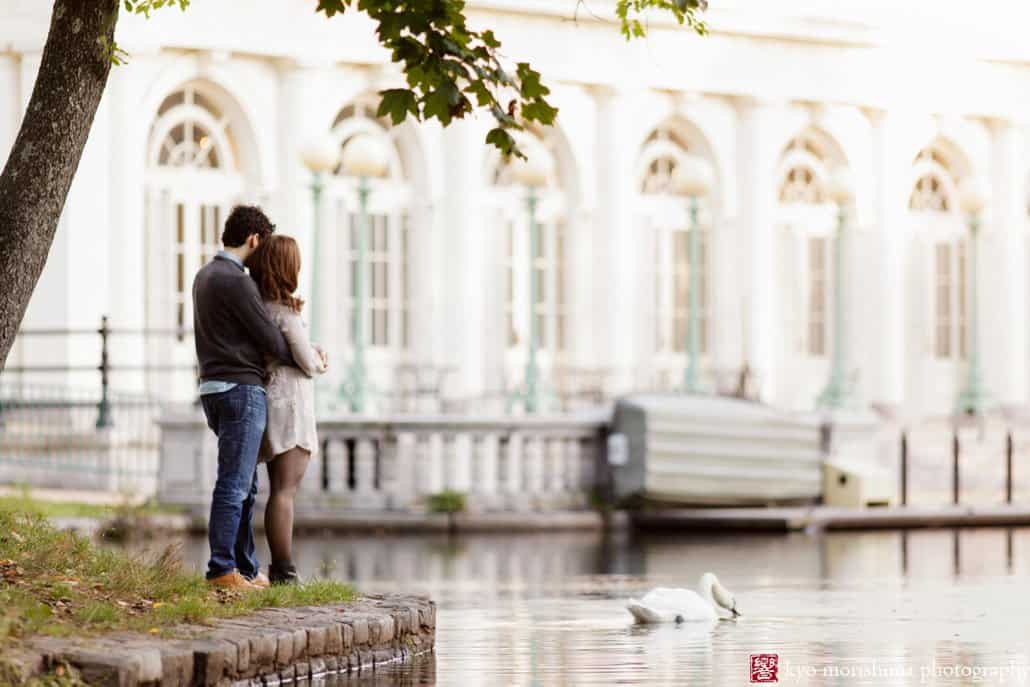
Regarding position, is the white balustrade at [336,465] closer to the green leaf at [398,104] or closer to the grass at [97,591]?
the grass at [97,591]

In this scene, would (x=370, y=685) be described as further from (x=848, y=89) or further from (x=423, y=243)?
(x=848, y=89)

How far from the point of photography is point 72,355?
107 ft

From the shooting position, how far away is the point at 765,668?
10.0m

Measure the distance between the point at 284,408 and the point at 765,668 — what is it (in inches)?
112

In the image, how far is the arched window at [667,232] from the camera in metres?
39.5

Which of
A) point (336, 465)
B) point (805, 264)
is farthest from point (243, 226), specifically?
point (805, 264)

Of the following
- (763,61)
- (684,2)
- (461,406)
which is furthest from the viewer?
(763,61)

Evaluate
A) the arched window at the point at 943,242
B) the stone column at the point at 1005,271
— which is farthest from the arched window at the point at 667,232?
the stone column at the point at 1005,271

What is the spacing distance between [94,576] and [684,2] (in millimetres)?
3354

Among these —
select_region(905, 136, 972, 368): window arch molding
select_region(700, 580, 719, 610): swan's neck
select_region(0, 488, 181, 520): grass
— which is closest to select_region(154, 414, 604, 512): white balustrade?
select_region(0, 488, 181, 520): grass

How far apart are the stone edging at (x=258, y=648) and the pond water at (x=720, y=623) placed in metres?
0.20

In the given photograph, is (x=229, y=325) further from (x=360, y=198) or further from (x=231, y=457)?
(x=360, y=198)

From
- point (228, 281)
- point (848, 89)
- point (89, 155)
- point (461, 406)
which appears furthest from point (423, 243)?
point (228, 281)

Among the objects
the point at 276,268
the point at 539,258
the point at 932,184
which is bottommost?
the point at 276,268
